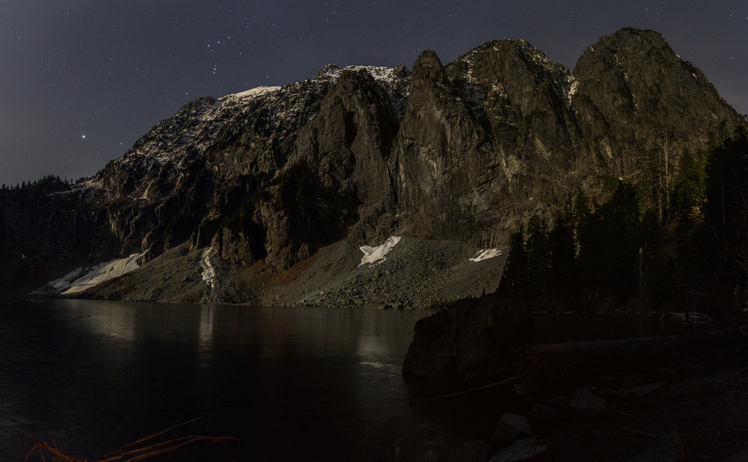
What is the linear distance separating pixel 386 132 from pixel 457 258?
69.4 metres

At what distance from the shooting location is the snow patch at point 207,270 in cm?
13262

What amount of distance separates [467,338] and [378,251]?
11239 centimetres

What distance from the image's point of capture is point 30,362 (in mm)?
19625

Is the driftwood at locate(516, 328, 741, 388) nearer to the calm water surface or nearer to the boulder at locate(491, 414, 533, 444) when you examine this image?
the calm water surface

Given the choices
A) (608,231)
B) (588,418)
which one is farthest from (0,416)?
(608,231)

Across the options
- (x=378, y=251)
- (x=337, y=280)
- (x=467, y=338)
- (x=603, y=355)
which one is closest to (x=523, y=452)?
(x=603, y=355)

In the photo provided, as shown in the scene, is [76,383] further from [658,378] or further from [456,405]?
[658,378]

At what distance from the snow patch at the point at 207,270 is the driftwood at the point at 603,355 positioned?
430ft

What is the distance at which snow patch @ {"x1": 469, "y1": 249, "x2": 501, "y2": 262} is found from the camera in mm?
111188

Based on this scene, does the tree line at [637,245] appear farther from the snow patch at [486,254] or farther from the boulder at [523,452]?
the boulder at [523,452]

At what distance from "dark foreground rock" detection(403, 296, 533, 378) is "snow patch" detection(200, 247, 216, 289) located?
414 ft

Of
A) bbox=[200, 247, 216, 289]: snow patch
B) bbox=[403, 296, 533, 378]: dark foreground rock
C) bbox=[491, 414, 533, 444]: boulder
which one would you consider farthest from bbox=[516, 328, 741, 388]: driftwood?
bbox=[200, 247, 216, 289]: snow patch

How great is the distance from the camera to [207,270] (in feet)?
465

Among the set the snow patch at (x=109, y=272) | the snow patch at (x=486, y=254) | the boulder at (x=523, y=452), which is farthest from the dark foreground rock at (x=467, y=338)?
the snow patch at (x=109, y=272)
